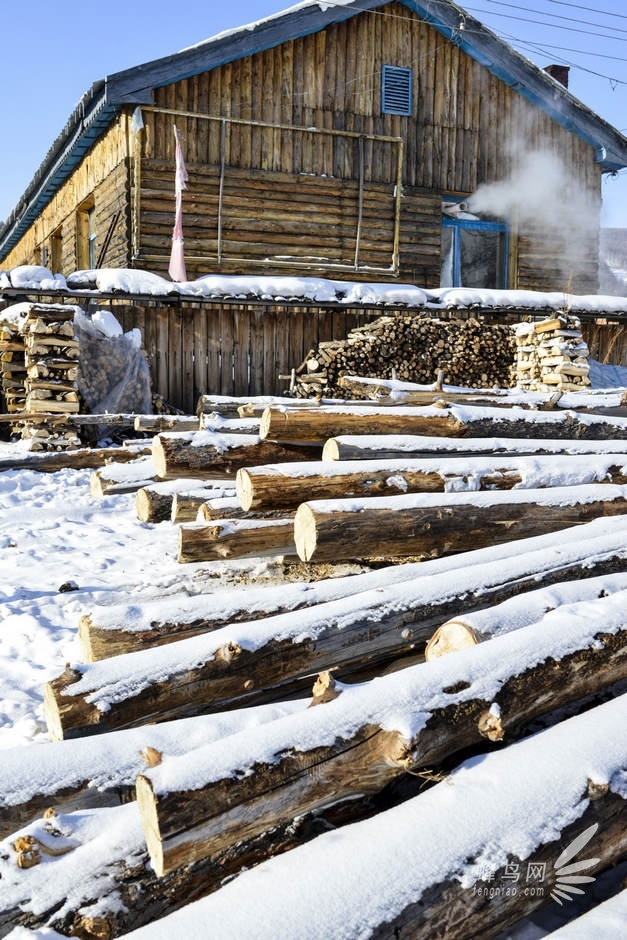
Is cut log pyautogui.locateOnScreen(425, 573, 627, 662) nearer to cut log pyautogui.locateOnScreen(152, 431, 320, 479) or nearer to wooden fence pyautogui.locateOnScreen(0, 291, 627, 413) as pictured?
cut log pyautogui.locateOnScreen(152, 431, 320, 479)

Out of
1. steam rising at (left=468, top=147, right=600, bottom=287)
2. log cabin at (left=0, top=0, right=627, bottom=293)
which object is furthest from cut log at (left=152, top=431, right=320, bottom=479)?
steam rising at (left=468, top=147, right=600, bottom=287)

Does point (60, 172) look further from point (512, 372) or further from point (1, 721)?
point (1, 721)

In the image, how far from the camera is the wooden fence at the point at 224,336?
38.5 ft

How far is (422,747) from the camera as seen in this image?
86.0 inches

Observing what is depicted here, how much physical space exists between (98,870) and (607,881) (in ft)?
4.87

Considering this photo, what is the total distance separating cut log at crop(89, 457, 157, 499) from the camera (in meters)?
7.03

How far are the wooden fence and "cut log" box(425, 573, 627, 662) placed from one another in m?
9.42

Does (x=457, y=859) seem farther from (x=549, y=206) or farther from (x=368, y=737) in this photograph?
(x=549, y=206)

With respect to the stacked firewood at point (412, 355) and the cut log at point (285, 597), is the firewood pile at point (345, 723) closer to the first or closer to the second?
the cut log at point (285, 597)

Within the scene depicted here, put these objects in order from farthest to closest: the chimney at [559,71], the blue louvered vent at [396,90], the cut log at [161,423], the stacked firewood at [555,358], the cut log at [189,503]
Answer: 1. the chimney at [559,71]
2. the blue louvered vent at [396,90]
3. the stacked firewood at [555,358]
4. the cut log at [161,423]
5. the cut log at [189,503]

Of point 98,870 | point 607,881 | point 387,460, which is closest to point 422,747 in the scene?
point 607,881

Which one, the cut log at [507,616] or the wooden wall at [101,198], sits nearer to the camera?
the cut log at [507,616]

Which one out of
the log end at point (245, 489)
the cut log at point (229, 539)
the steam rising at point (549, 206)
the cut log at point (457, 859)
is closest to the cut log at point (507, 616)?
the cut log at point (457, 859)

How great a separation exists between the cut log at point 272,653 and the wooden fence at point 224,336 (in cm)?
907
